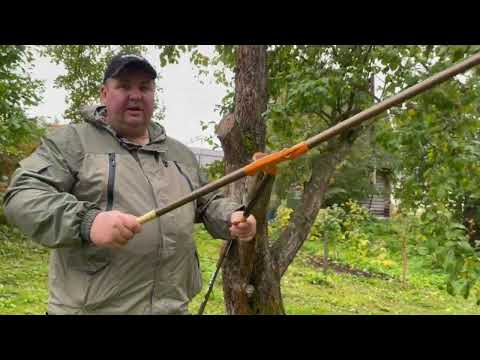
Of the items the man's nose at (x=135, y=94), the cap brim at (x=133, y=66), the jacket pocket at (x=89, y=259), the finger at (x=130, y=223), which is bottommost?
the jacket pocket at (x=89, y=259)

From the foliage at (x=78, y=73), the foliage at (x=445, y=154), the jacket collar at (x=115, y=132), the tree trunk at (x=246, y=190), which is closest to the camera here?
the jacket collar at (x=115, y=132)

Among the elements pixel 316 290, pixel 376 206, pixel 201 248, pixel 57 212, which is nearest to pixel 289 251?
pixel 57 212

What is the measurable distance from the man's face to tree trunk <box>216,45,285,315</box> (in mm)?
1707

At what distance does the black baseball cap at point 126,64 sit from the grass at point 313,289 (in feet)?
14.6

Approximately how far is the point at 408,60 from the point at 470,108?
2.34ft

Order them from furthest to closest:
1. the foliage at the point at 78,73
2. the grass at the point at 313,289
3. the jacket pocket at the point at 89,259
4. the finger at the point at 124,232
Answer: the foliage at the point at 78,73, the grass at the point at 313,289, the jacket pocket at the point at 89,259, the finger at the point at 124,232

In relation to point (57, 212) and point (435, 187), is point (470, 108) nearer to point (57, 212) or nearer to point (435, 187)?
point (435, 187)

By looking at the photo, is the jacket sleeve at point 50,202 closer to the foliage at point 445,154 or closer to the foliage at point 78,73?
the foliage at point 445,154

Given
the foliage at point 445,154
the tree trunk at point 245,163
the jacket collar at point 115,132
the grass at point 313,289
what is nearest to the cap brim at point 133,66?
the jacket collar at point 115,132

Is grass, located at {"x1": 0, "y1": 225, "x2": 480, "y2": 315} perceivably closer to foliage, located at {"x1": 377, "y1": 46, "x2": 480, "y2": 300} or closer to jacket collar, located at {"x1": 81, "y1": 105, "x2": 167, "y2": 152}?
foliage, located at {"x1": 377, "y1": 46, "x2": 480, "y2": 300}

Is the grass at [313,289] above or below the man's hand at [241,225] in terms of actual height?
below

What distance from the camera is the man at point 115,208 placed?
5.76 feet

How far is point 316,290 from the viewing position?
346 inches

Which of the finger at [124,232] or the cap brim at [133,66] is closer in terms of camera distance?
the finger at [124,232]
